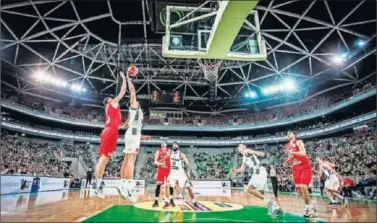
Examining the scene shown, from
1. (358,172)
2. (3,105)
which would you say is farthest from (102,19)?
(358,172)

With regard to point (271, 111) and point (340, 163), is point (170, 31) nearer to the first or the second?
point (340, 163)

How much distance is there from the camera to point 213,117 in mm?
42156

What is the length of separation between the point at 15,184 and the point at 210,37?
1301 centimetres

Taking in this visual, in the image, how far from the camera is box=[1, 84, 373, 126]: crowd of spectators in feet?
107

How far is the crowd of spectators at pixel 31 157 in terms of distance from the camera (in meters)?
24.8

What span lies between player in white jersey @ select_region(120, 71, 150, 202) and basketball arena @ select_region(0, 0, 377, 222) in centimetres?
3

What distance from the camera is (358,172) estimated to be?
61.7 feet

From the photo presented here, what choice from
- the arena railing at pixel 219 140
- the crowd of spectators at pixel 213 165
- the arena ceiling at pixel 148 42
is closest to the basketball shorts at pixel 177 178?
the arena ceiling at pixel 148 42

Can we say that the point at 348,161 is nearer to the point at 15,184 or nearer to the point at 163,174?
the point at 163,174

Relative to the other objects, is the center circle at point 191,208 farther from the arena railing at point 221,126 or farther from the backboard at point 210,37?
the arena railing at point 221,126

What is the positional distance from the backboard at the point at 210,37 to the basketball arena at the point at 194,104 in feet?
0.19

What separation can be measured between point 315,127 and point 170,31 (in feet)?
87.5

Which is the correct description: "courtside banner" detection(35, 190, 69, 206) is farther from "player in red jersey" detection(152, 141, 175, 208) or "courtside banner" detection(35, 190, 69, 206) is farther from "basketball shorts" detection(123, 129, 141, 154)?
"basketball shorts" detection(123, 129, 141, 154)

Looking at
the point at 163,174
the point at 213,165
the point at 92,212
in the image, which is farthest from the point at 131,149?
the point at 213,165
